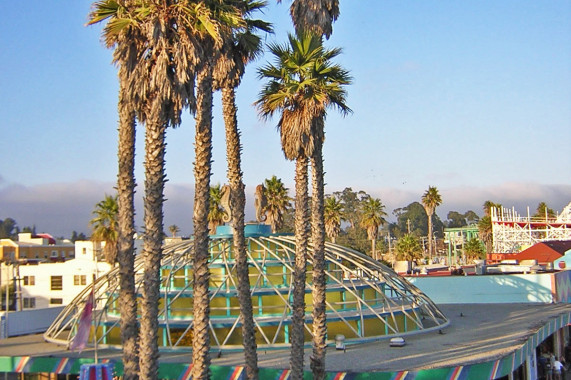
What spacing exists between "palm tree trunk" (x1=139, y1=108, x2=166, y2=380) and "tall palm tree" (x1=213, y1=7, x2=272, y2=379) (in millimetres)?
4668

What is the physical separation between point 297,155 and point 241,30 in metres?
4.34

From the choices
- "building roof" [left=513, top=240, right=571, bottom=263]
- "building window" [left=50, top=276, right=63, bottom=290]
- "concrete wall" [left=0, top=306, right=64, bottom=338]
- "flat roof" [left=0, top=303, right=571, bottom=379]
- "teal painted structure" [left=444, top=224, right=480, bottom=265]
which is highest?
"teal painted structure" [left=444, top=224, right=480, bottom=265]

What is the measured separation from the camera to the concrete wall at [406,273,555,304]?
4509cm

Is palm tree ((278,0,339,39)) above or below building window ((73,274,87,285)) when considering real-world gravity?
above

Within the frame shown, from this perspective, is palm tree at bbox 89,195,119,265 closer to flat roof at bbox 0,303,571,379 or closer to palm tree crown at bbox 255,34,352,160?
flat roof at bbox 0,303,571,379

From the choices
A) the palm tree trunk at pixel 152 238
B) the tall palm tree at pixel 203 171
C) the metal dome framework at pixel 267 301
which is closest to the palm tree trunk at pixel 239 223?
the tall palm tree at pixel 203 171

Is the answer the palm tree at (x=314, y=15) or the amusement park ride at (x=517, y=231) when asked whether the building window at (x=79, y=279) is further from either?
the amusement park ride at (x=517, y=231)

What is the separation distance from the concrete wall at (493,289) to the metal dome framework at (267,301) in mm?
13101

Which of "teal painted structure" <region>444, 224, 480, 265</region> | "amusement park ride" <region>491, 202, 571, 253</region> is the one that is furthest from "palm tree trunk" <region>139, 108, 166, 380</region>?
"teal painted structure" <region>444, 224, 480, 265</region>

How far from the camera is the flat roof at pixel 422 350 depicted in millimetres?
23172

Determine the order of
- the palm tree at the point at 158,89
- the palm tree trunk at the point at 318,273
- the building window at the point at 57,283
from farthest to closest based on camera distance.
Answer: the building window at the point at 57,283 < the palm tree trunk at the point at 318,273 < the palm tree at the point at 158,89

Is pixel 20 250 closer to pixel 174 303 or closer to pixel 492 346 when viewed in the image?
pixel 174 303

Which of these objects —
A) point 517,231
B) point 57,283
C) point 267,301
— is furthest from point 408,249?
point 267,301

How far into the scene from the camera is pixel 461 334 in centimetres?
3031
